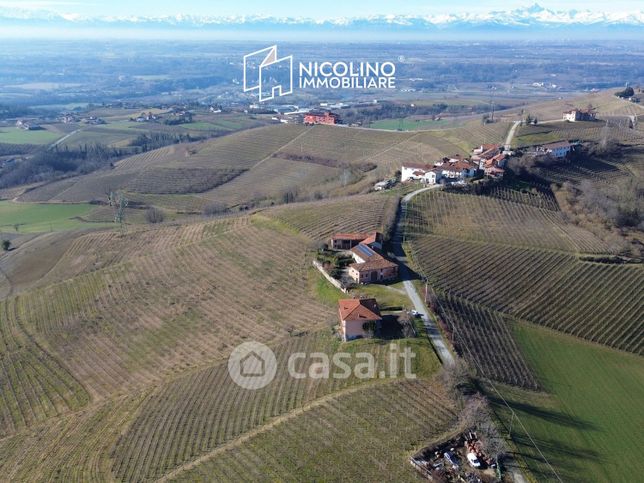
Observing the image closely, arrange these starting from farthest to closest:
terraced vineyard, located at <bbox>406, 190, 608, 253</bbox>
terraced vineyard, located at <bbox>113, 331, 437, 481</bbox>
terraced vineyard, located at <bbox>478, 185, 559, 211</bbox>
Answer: terraced vineyard, located at <bbox>478, 185, 559, 211</bbox> < terraced vineyard, located at <bbox>406, 190, 608, 253</bbox> < terraced vineyard, located at <bbox>113, 331, 437, 481</bbox>

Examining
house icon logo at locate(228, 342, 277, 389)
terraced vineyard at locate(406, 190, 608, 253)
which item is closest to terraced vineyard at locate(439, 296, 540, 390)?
house icon logo at locate(228, 342, 277, 389)

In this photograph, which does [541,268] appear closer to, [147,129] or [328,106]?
[147,129]

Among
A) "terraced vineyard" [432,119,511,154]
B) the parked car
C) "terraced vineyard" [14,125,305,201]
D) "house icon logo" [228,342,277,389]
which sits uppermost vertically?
"terraced vineyard" [432,119,511,154]

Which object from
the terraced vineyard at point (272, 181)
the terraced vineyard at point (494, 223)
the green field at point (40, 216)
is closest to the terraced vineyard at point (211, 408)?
the terraced vineyard at point (494, 223)

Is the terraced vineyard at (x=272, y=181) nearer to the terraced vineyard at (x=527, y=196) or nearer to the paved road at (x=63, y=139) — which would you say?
the terraced vineyard at (x=527, y=196)

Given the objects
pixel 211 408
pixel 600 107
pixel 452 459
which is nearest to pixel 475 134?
pixel 600 107

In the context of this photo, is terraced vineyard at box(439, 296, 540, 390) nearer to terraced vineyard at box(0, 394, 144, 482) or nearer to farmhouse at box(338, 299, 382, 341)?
farmhouse at box(338, 299, 382, 341)
